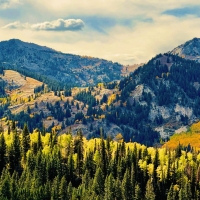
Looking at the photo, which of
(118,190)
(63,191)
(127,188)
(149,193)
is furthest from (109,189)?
(63,191)

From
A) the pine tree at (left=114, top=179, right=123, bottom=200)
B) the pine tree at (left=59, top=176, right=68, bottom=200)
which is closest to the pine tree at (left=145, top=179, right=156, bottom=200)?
the pine tree at (left=114, top=179, right=123, bottom=200)

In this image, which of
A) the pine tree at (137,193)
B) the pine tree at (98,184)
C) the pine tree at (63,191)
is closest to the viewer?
the pine tree at (63,191)

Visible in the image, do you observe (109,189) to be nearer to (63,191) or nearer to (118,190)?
(118,190)

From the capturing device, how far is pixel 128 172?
193375mm

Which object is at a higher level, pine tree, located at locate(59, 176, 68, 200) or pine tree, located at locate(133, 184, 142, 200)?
pine tree, located at locate(59, 176, 68, 200)

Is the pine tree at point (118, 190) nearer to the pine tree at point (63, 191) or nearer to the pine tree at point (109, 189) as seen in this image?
the pine tree at point (109, 189)

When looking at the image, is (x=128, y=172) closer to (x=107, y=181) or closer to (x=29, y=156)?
(x=107, y=181)

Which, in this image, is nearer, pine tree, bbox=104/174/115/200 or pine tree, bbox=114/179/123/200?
pine tree, bbox=104/174/115/200

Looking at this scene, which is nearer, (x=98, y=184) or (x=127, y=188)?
(x=127, y=188)

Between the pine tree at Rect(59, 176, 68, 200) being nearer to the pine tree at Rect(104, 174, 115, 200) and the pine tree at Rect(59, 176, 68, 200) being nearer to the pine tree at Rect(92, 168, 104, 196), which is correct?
the pine tree at Rect(92, 168, 104, 196)

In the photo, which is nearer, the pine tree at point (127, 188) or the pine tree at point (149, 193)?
the pine tree at point (149, 193)

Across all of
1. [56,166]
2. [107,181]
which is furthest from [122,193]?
Answer: [56,166]

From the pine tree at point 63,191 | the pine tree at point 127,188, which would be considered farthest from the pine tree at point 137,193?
the pine tree at point 63,191

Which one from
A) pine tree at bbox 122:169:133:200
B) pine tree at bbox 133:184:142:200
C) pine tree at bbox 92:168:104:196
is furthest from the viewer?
pine tree at bbox 122:169:133:200
